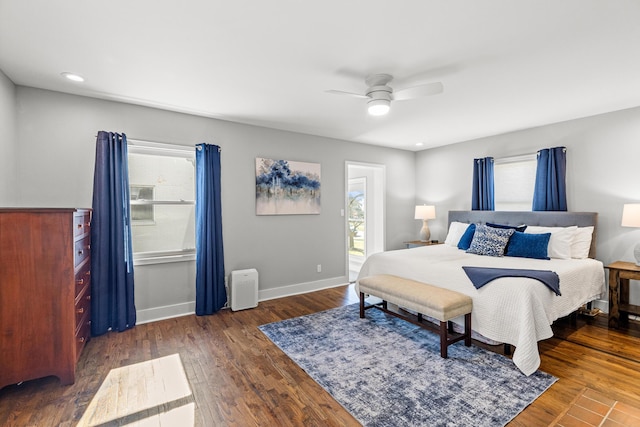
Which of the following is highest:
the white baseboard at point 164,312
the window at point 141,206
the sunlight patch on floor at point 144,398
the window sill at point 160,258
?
the window at point 141,206

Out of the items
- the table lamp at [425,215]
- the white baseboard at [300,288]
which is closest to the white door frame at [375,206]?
the table lamp at [425,215]

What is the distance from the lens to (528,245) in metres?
3.77

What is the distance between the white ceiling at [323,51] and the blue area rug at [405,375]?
8.23ft

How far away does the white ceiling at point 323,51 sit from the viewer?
6.01 feet

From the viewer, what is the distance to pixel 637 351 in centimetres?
277

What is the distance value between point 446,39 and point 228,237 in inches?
129

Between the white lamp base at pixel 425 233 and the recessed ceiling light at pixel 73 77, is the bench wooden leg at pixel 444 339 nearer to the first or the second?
the white lamp base at pixel 425 233

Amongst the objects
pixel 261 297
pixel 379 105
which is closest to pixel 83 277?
pixel 261 297

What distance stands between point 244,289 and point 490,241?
3.29 meters

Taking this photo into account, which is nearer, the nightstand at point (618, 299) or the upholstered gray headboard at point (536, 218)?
the nightstand at point (618, 299)

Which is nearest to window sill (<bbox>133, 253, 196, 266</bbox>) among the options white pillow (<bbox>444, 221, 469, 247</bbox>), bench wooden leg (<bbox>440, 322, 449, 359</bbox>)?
bench wooden leg (<bbox>440, 322, 449, 359</bbox>)

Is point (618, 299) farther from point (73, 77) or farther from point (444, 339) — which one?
point (73, 77)

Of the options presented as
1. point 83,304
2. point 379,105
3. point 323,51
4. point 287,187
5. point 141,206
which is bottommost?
point 83,304

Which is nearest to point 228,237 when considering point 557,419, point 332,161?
point 332,161
